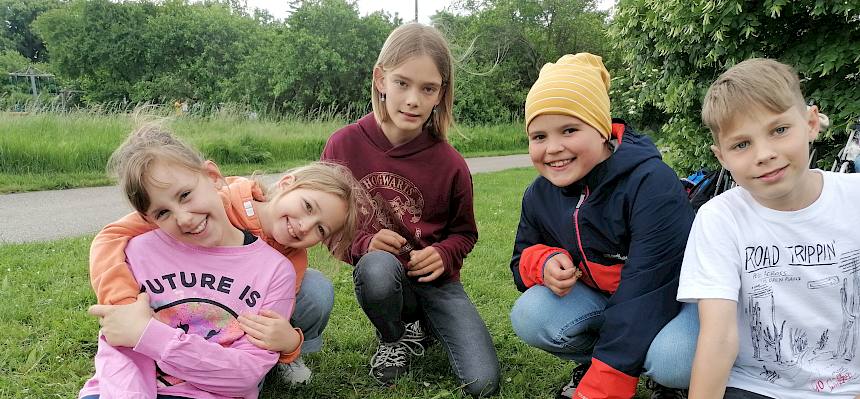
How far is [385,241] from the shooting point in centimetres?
263

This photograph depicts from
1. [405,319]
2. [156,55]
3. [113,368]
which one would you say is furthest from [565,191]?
[156,55]

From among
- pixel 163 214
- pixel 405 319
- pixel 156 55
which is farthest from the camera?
pixel 156 55

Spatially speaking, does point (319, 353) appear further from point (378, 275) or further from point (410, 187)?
point (410, 187)

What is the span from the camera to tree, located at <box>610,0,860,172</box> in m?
3.86

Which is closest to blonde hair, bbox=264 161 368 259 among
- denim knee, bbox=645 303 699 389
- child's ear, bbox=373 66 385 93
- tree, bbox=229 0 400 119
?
child's ear, bbox=373 66 385 93

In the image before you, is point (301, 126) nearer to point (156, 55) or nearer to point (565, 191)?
point (565, 191)

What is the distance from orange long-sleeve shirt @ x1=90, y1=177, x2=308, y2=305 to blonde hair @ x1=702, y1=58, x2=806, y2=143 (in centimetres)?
146

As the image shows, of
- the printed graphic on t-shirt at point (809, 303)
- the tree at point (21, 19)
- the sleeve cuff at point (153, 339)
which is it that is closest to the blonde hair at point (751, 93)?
the printed graphic on t-shirt at point (809, 303)

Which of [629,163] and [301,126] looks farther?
[301,126]

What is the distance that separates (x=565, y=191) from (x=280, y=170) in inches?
315

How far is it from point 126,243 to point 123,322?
0.30m

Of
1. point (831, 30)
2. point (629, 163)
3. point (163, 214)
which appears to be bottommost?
point (163, 214)

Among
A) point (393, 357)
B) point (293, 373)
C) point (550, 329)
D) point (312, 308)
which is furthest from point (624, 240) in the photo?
point (293, 373)

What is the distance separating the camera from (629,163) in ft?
7.01
